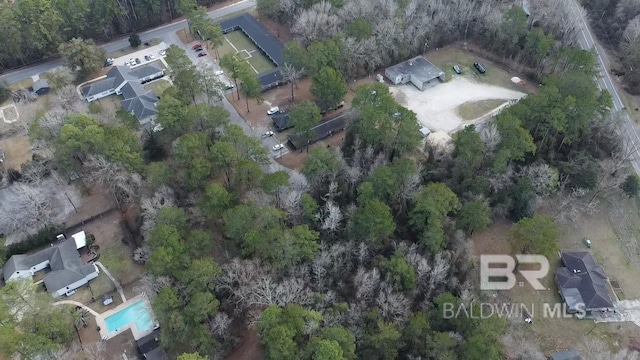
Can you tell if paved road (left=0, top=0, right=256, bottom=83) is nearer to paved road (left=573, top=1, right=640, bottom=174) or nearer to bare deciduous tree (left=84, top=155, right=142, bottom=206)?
bare deciduous tree (left=84, top=155, right=142, bottom=206)

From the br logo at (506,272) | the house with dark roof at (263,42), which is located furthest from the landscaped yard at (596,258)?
the house with dark roof at (263,42)

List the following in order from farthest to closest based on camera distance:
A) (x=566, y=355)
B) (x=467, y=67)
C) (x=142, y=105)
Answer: (x=467, y=67), (x=142, y=105), (x=566, y=355)

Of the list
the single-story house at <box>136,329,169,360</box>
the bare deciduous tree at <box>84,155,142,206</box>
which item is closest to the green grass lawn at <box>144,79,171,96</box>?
the bare deciduous tree at <box>84,155,142,206</box>

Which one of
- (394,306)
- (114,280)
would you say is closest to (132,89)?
(114,280)

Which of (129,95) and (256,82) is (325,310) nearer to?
(256,82)

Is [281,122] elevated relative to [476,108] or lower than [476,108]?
lower

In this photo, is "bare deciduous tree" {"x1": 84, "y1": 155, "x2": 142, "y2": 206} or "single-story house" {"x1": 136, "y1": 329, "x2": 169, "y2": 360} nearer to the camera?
"single-story house" {"x1": 136, "y1": 329, "x2": 169, "y2": 360}

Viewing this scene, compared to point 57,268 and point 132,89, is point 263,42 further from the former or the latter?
point 57,268
